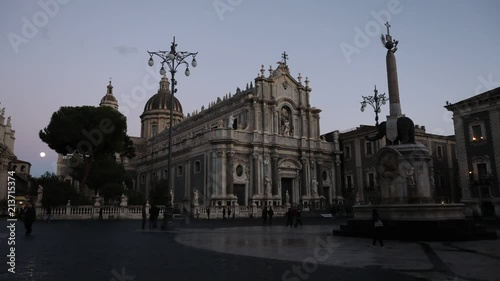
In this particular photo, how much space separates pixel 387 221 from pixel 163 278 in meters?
9.86

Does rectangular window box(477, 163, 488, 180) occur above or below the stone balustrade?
above

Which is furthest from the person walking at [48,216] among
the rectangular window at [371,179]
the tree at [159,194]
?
the rectangular window at [371,179]

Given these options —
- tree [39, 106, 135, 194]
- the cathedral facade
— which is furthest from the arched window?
tree [39, 106, 135, 194]

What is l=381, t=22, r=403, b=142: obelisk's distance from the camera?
16375 mm

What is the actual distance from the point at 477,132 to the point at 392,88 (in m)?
24.1

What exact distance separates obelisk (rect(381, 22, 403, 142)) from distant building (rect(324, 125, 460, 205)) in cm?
2920

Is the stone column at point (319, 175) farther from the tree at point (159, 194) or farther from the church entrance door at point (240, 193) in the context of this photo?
the tree at point (159, 194)

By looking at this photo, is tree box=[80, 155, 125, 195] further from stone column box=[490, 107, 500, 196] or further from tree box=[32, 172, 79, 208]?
stone column box=[490, 107, 500, 196]

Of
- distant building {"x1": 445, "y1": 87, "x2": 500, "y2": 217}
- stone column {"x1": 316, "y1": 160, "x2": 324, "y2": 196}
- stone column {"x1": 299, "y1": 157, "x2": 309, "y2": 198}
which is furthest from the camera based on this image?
stone column {"x1": 316, "y1": 160, "x2": 324, "y2": 196}

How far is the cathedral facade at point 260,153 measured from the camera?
139ft

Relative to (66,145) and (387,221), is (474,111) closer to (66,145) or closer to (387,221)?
(387,221)

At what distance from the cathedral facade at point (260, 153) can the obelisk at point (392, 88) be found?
2537 cm

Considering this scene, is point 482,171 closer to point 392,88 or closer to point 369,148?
point 369,148

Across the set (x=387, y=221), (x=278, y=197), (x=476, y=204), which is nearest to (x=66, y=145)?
(x=278, y=197)
